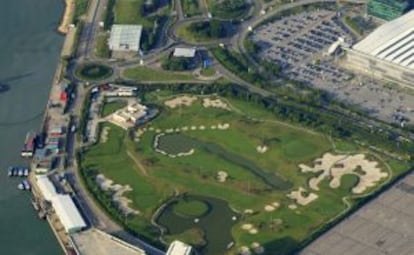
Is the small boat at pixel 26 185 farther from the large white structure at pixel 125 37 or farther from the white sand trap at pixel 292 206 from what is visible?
the large white structure at pixel 125 37

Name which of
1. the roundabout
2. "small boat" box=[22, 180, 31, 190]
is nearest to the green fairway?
"small boat" box=[22, 180, 31, 190]

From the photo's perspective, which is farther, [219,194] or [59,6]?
[59,6]

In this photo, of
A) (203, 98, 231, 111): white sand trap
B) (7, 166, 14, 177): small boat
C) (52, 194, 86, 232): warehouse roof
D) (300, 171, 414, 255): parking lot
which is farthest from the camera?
(203, 98, 231, 111): white sand trap

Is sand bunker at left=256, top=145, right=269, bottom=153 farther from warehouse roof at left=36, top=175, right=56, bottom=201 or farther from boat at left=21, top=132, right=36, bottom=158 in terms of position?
boat at left=21, top=132, right=36, bottom=158

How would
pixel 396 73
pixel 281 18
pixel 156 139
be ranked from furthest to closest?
1. pixel 281 18
2. pixel 396 73
3. pixel 156 139

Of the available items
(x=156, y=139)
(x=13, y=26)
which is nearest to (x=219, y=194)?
(x=156, y=139)

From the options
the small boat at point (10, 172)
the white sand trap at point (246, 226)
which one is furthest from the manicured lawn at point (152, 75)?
the white sand trap at point (246, 226)

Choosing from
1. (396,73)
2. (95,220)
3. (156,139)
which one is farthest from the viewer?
(396,73)

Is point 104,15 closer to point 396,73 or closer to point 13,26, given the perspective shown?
point 13,26
